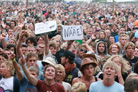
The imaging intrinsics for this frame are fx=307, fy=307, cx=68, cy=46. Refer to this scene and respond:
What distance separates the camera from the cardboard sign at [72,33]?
6.90 m

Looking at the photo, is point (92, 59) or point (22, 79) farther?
point (92, 59)

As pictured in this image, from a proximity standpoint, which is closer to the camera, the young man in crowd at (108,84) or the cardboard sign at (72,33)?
the young man in crowd at (108,84)

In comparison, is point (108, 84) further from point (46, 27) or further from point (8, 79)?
point (46, 27)

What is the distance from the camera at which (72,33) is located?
6.99 m

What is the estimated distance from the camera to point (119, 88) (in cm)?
479

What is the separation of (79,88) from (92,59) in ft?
4.19

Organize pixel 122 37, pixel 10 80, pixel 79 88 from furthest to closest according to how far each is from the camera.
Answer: pixel 122 37 < pixel 10 80 < pixel 79 88

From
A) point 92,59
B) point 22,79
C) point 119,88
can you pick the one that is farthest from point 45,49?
point 119,88

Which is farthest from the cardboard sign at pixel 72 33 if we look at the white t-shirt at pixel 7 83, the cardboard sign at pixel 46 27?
the white t-shirt at pixel 7 83

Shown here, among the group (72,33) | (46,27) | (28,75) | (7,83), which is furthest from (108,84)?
(72,33)

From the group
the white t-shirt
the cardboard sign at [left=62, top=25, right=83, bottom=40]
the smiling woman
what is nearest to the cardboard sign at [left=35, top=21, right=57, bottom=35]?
the cardboard sign at [left=62, top=25, right=83, bottom=40]

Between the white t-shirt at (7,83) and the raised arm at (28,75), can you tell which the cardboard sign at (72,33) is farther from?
the raised arm at (28,75)

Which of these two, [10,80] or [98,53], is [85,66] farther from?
[98,53]

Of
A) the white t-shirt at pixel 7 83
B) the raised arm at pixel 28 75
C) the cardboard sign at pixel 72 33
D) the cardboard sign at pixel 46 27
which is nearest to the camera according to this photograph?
the raised arm at pixel 28 75
